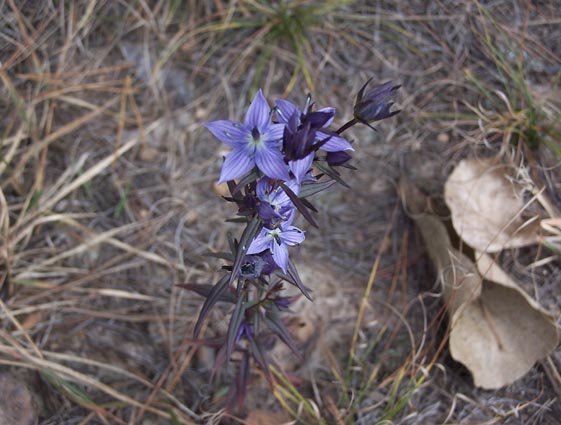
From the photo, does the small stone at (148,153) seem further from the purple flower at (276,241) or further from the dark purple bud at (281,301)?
the purple flower at (276,241)

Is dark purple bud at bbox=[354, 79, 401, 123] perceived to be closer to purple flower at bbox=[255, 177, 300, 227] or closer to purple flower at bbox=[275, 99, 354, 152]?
purple flower at bbox=[275, 99, 354, 152]

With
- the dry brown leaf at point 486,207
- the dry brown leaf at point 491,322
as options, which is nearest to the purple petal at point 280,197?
the dry brown leaf at point 491,322

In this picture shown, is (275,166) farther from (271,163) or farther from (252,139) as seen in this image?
(252,139)

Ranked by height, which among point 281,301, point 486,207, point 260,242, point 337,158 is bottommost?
point 486,207

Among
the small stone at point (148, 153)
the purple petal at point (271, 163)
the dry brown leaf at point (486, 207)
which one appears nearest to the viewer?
the purple petal at point (271, 163)

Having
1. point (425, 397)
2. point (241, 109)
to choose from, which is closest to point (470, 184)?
point (425, 397)

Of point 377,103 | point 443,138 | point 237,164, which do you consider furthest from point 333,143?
point 443,138
